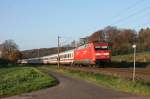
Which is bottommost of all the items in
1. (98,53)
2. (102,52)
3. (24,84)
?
(24,84)

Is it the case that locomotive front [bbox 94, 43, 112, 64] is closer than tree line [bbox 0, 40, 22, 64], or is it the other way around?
locomotive front [bbox 94, 43, 112, 64]

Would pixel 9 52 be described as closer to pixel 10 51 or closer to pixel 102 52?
pixel 10 51

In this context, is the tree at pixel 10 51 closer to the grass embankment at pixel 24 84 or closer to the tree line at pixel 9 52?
the tree line at pixel 9 52

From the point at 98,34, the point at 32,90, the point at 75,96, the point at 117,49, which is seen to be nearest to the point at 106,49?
the point at 32,90

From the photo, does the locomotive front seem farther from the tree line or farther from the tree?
the tree

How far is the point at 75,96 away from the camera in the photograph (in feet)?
66.6

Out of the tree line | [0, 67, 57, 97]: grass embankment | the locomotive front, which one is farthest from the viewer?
the tree line

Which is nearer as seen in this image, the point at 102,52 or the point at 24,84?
the point at 24,84

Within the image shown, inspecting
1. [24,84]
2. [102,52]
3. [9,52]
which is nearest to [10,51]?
[9,52]

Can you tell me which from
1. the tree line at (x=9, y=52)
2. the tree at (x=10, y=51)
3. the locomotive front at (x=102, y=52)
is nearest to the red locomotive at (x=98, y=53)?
the locomotive front at (x=102, y=52)

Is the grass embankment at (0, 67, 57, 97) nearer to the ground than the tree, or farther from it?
nearer to the ground

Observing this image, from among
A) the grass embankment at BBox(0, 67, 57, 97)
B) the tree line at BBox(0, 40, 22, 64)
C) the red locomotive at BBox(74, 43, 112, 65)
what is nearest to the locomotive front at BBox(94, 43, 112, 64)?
the red locomotive at BBox(74, 43, 112, 65)

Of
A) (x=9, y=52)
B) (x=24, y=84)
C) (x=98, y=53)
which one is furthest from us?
(x=9, y=52)

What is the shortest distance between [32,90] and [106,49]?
2847cm
